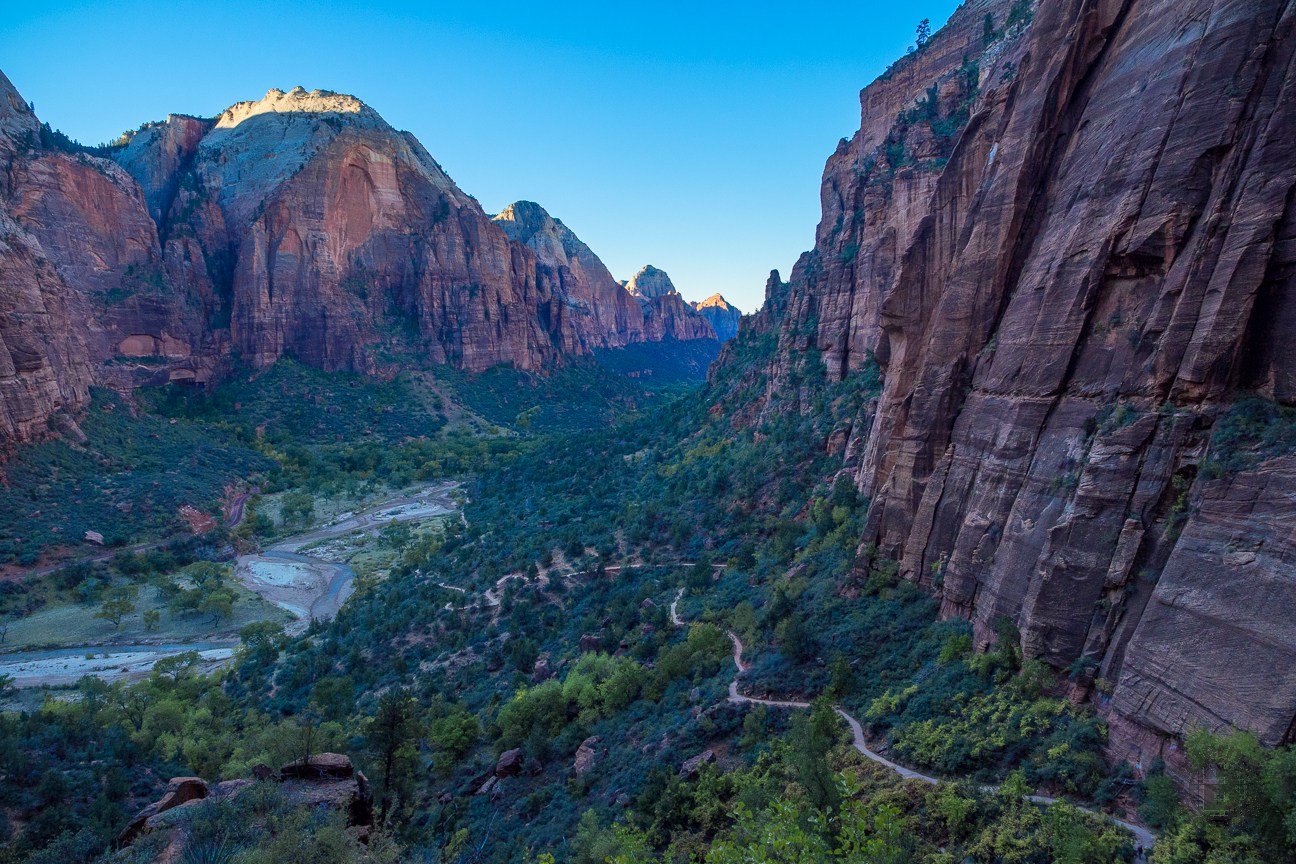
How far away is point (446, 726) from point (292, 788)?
8.66m

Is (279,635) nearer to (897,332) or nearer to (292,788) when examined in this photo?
(292,788)

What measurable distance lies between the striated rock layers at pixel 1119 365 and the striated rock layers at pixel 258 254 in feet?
244

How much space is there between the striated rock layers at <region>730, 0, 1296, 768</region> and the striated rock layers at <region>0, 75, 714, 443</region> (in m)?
74.2

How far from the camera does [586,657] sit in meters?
28.4

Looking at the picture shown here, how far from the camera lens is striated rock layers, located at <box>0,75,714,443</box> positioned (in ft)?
245

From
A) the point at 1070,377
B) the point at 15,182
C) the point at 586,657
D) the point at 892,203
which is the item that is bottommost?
the point at 586,657

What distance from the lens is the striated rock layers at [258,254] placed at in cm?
7462

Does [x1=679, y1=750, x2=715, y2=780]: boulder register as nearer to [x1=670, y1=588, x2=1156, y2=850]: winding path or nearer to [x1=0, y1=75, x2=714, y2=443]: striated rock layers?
[x1=670, y1=588, x2=1156, y2=850]: winding path

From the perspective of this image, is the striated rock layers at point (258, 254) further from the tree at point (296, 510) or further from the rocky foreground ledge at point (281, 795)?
the rocky foreground ledge at point (281, 795)

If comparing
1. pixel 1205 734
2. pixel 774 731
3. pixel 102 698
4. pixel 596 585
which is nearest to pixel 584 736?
pixel 774 731

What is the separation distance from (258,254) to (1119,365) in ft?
394

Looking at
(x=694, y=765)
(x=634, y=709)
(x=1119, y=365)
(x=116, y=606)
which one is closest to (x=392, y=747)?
(x=634, y=709)

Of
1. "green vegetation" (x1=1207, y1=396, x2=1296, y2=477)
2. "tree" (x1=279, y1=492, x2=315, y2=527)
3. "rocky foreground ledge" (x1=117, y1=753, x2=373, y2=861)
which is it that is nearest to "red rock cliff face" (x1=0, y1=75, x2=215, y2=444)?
"tree" (x1=279, y1=492, x2=315, y2=527)

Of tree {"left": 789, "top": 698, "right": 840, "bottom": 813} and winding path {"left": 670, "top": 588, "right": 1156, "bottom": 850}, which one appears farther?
tree {"left": 789, "top": 698, "right": 840, "bottom": 813}
